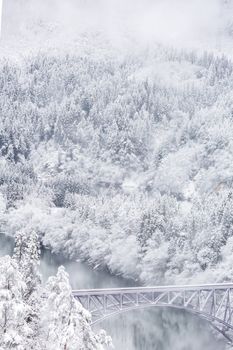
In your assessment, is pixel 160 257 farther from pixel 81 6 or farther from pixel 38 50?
pixel 38 50

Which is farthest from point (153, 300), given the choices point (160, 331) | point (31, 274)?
point (31, 274)

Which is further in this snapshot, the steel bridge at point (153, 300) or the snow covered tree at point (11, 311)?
the steel bridge at point (153, 300)

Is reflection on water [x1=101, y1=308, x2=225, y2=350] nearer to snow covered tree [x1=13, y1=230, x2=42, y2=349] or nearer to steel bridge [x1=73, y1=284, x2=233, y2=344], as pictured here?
steel bridge [x1=73, y1=284, x2=233, y2=344]

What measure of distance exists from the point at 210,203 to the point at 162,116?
251 ft

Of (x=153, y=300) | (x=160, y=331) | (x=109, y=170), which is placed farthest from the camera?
(x=109, y=170)

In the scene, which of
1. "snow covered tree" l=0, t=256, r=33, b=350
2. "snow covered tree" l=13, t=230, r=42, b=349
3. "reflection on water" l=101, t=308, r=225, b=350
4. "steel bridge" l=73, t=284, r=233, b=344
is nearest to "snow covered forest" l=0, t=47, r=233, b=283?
"reflection on water" l=101, t=308, r=225, b=350

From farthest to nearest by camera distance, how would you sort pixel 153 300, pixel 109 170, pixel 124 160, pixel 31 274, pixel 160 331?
pixel 124 160 → pixel 109 170 → pixel 160 331 → pixel 153 300 → pixel 31 274

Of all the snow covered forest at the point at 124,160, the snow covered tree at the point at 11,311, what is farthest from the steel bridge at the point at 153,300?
the snow covered tree at the point at 11,311

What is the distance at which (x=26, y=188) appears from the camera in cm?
10162

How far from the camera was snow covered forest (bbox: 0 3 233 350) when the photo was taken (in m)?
13.9

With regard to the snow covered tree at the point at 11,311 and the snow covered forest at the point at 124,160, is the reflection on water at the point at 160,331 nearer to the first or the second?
the snow covered forest at the point at 124,160

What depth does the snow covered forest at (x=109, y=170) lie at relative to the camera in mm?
13859

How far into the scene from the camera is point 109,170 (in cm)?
13262

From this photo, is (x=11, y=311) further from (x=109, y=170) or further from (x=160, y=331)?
(x=109, y=170)
